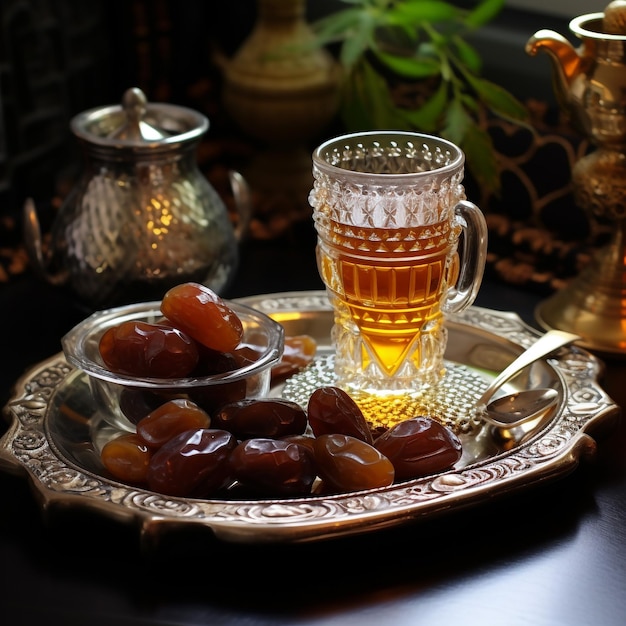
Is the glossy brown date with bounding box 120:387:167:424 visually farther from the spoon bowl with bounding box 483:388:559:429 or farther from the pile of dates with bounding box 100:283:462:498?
the spoon bowl with bounding box 483:388:559:429

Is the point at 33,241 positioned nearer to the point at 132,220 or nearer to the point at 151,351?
the point at 132,220

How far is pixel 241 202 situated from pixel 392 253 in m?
0.32

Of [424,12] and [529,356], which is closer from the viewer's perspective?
[529,356]

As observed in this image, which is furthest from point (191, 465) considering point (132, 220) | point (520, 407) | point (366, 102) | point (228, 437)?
point (366, 102)

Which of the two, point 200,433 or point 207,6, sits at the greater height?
point 207,6

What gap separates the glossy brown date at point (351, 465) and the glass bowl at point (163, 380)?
95 millimetres

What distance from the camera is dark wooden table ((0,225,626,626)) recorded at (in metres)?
0.61

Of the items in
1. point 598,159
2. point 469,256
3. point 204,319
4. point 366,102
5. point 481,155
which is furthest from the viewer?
point 366,102

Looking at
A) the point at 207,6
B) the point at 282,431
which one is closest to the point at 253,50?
the point at 207,6

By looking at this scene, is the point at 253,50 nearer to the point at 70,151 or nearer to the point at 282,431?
the point at 70,151

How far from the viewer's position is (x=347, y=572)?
64cm

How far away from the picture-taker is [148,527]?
625mm

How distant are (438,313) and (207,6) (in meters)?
0.77

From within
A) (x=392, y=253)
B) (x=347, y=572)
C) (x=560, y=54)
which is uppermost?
(x=560, y=54)
